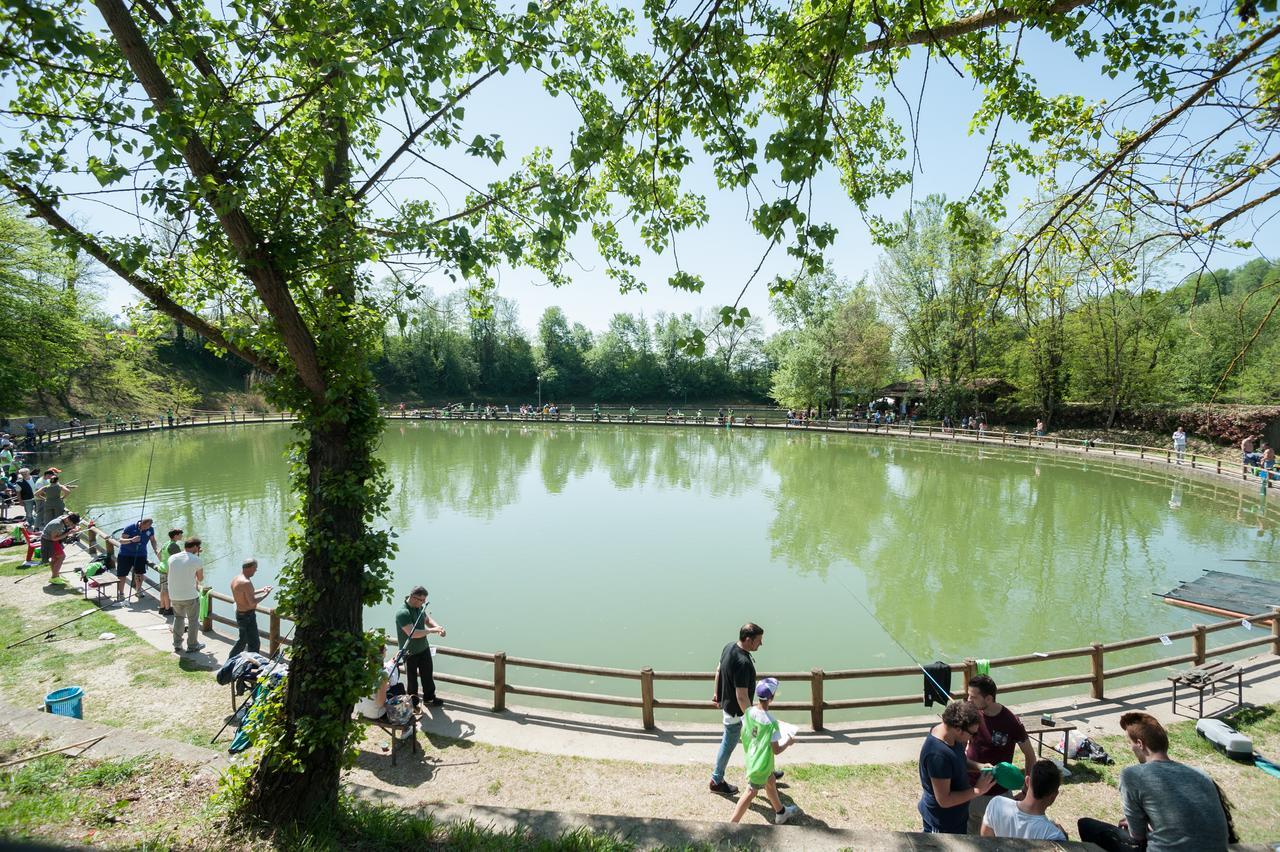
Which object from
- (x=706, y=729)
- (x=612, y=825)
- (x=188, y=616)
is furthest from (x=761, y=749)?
(x=188, y=616)

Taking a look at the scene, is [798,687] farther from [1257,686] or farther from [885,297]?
[885,297]

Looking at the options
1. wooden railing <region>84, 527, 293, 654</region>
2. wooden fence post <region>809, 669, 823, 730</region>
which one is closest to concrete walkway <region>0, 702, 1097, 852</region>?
wooden railing <region>84, 527, 293, 654</region>

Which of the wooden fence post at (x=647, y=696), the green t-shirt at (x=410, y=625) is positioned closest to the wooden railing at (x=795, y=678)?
the wooden fence post at (x=647, y=696)

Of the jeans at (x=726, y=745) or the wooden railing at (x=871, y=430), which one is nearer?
the jeans at (x=726, y=745)

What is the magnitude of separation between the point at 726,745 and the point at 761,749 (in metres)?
0.80

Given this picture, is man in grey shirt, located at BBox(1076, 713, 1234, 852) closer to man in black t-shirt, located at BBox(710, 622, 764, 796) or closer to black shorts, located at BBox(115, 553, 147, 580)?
man in black t-shirt, located at BBox(710, 622, 764, 796)

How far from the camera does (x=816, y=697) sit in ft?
22.8

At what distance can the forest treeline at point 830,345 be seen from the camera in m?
6.56

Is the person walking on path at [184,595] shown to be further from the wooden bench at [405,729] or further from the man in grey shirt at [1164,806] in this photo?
the man in grey shirt at [1164,806]

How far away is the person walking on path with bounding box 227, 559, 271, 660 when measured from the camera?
7566mm

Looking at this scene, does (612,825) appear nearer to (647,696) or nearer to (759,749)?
(759,749)

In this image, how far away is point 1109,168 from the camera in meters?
4.52

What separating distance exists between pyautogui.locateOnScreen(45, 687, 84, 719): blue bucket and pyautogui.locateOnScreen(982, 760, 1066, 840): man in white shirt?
8.16 m

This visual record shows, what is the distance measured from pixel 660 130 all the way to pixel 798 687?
7547 mm
